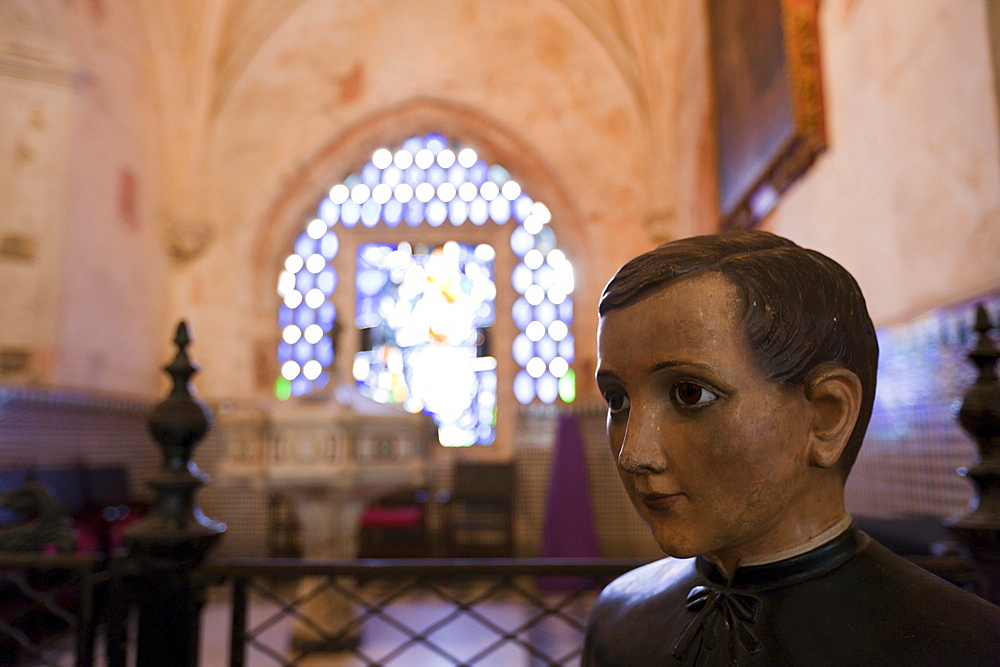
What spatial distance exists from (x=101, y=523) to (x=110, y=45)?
5175 millimetres

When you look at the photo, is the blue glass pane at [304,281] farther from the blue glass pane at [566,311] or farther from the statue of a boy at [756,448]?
the statue of a boy at [756,448]

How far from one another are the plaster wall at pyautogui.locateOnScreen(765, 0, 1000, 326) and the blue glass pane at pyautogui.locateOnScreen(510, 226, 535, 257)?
5899 millimetres

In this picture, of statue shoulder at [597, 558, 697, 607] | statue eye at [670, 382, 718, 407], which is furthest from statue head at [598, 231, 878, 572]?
statue shoulder at [597, 558, 697, 607]

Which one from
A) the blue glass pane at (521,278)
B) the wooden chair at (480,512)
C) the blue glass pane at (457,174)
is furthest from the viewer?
the blue glass pane at (457,174)

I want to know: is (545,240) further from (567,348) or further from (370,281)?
(370,281)

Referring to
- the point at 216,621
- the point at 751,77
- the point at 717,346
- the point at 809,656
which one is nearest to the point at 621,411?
the point at 717,346

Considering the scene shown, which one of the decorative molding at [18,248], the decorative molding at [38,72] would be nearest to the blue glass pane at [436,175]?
the decorative molding at [38,72]

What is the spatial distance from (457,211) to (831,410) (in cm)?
970

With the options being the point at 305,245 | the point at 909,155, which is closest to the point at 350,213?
the point at 305,245

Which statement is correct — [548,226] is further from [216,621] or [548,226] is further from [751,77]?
[216,621]

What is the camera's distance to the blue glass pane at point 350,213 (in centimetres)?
1026

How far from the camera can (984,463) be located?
1604 mm

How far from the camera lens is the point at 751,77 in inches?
203

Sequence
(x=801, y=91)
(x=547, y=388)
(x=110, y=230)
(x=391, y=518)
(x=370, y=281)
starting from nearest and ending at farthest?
(x=801, y=91)
(x=110, y=230)
(x=391, y=518)
(x=547, y=388)
(x=370, y=281)
